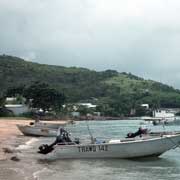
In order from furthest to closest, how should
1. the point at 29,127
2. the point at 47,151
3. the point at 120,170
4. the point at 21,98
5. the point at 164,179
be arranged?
the point at 21,98, the point at 29,127, the point at 47,151, the point at 120,170, the point at 164,179

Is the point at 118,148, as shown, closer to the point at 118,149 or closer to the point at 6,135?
the point at 118,149

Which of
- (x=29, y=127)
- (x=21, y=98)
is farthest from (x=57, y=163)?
(x=21, y=98)

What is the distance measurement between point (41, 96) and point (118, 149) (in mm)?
126527

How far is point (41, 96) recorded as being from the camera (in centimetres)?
15800

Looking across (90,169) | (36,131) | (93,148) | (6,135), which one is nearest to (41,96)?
(36,131)

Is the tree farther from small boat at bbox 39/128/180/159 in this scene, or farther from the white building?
small boat at bbox 39/128/180/159

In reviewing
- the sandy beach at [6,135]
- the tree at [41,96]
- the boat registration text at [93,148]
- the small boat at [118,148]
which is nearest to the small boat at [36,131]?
the sandy beach at [6,135]

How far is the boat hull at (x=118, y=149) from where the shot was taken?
32.4 m

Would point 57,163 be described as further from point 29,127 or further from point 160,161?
point 29,127

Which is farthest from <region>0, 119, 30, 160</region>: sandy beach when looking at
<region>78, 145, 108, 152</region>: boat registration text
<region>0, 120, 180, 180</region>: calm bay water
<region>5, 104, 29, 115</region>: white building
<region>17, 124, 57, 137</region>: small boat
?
<region>5, 104, 29, 115</region>: white building

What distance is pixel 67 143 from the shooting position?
3300 centimetres

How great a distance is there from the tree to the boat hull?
125 m

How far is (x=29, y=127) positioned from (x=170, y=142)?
32356 mm

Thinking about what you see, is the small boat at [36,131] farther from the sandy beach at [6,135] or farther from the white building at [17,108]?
the white building at [17,108]
